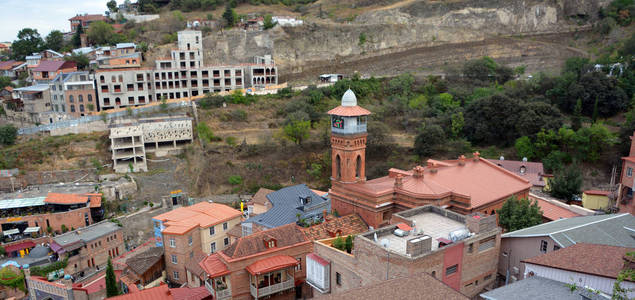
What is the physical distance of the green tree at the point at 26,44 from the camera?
76500 millimetres

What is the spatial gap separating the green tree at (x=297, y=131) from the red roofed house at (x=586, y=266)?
34546 mm

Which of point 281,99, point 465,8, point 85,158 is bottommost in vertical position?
point 85,158

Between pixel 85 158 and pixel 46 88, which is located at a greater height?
pixel 46 88

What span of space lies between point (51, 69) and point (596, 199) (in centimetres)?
6699

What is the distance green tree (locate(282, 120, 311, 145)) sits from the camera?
4869 centimetres

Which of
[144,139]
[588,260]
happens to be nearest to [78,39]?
[144,139]

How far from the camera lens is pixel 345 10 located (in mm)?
88500

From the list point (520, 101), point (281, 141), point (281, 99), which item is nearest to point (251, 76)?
point (281, 99)

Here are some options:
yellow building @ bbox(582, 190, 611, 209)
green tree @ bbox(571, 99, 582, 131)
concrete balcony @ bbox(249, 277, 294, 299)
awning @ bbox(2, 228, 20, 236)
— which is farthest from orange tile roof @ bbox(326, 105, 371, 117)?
green tree @ bbox(571, 99, 582, 131)

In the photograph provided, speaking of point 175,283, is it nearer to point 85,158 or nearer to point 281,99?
point 85,158

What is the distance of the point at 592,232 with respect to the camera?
61.3ft

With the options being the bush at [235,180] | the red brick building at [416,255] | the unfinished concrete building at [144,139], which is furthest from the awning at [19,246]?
the red brick building at [416,255]

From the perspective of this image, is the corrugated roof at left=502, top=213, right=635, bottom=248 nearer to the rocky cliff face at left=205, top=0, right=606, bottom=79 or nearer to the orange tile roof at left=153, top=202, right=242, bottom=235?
the orange tile roof at left=153, top=202, right=242, bottom=235

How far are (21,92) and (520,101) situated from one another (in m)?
62.3
